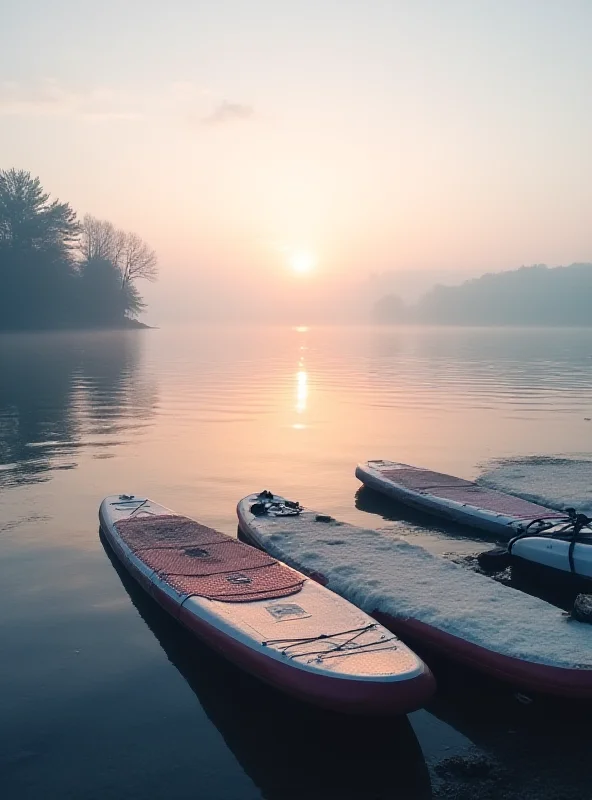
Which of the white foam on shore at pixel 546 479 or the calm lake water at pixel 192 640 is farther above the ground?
the white foam on shore at pixel 546 479

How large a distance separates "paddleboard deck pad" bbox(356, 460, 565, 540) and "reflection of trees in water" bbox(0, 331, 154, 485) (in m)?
9.00

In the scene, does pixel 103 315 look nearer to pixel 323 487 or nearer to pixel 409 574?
pixel 323 487

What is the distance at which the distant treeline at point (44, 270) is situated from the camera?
342 feet

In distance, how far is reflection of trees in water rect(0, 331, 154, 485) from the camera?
22266 mm

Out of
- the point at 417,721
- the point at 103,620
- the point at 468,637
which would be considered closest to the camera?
the point at 417,721

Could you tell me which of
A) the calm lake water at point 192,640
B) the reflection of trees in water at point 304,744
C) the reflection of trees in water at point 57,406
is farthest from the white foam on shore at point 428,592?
the reflection of trees in water at point 57,406

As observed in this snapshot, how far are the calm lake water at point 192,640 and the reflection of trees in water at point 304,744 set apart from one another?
22mm

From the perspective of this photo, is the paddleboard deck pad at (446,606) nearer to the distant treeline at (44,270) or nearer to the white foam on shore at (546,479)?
the white foam on shore at (546,479)

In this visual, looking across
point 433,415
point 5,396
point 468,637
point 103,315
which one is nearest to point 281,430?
point 433,415

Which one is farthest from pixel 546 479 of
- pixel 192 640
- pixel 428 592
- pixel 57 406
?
pixel 57 406

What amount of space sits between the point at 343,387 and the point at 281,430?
1744cm

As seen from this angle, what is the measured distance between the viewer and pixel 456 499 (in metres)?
16.3

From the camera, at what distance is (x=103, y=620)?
1076 cm

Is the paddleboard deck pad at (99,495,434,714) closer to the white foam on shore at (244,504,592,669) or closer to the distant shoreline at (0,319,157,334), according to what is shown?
the white foam on shore at (244,504,592,669)
